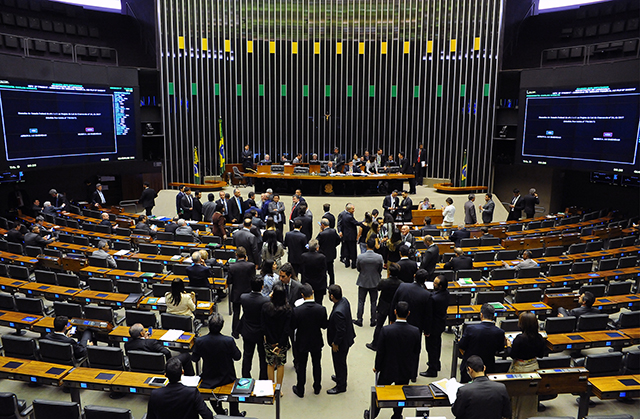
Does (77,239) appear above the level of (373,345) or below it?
above

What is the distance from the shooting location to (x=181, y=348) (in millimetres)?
5410

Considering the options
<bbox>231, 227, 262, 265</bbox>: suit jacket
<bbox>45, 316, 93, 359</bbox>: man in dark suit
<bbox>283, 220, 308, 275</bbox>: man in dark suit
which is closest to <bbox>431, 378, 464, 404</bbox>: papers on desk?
<bbox>283, 220, 308, 275</bbox>: man in dark suit

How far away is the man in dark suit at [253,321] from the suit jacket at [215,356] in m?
0.68

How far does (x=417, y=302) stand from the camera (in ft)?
18.2

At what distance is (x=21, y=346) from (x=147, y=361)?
5.42 ft

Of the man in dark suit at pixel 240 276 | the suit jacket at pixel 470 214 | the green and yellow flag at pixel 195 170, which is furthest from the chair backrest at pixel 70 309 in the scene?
the green and yellow flag at pixel 195 170

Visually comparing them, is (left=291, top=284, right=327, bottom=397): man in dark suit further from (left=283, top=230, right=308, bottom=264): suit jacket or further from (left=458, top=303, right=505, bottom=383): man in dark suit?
(left=283, top=230, right=308, bottom=264): suit jacket

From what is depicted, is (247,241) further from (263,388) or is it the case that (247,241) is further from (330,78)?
(330,78)

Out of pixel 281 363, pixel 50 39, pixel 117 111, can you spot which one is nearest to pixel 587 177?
pixel 281 363

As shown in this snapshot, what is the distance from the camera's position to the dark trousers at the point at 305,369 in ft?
17.2

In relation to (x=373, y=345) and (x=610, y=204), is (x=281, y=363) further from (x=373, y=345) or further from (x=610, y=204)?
(x=610, y=204)

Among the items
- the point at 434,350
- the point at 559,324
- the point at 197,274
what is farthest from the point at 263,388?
the point at 559,324

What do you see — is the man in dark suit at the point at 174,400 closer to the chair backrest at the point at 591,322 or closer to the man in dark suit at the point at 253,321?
the man in dark suit at the point at 253,321

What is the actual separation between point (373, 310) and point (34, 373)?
4.61 m
